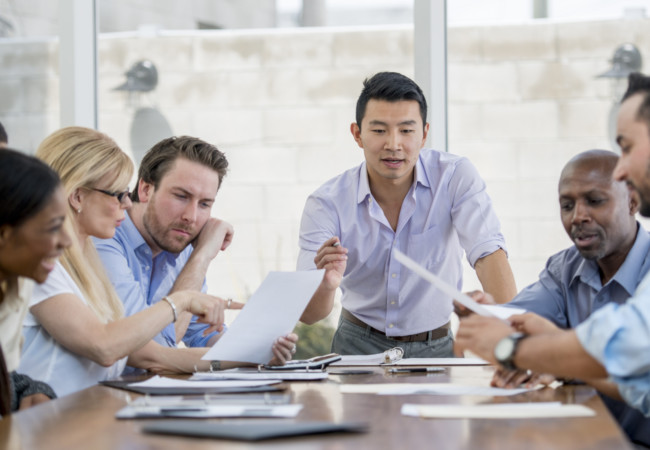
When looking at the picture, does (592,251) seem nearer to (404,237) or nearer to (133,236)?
(404,237)

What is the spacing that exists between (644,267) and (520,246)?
1.56 m

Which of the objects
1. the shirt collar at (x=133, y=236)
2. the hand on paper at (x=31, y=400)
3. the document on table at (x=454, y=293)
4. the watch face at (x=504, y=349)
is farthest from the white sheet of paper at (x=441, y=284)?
the shirt collar at (x=133, y=236)

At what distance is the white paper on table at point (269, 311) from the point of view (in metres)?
2.12

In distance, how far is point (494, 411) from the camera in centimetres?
144

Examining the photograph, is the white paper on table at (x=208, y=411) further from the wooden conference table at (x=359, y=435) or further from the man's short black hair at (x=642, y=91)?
the man's short black hair at (x=642, y=91)

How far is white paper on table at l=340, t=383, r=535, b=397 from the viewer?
1.71m

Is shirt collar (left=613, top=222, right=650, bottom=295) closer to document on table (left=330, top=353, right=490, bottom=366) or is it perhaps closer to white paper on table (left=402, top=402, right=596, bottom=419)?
document on table (left=330, top=353, right=490, bottom=366)

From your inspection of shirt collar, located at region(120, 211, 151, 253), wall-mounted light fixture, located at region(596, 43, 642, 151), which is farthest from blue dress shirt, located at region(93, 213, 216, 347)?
wall-mounted light fixture, located at region(596, 43, 642, 151)

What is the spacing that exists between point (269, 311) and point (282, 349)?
0.41ft

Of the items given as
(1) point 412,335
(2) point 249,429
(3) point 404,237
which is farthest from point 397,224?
(2) point 249,429

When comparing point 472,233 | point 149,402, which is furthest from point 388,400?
point 472,233

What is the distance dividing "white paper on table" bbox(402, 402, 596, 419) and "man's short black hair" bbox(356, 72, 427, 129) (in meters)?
1.60

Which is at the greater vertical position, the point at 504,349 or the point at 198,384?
the point at 504,349

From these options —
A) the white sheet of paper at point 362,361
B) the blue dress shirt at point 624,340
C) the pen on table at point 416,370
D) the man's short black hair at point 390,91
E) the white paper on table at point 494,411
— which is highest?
the man's short black hair at point 390,91
